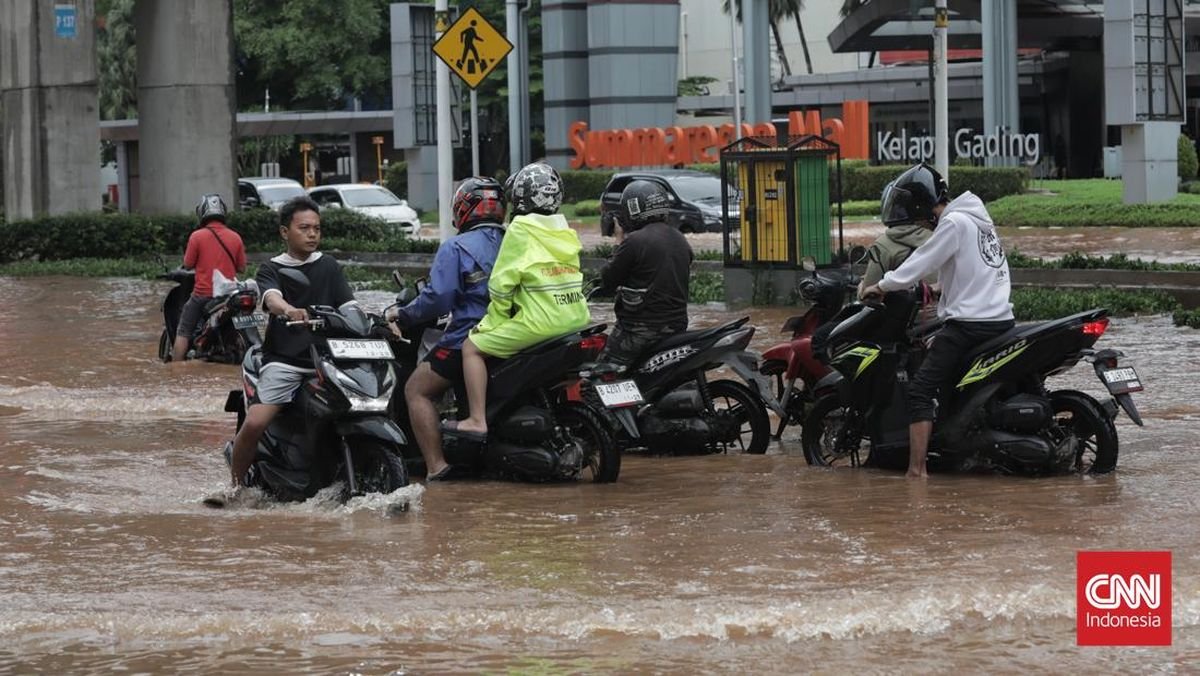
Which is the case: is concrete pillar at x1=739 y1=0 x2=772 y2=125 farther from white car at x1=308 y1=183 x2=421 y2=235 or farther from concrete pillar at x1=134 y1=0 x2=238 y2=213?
concrete pillar at x1=134 y1=0 x2=238 y2=213

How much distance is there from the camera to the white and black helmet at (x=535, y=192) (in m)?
9.12

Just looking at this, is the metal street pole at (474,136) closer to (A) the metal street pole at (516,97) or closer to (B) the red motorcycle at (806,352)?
(A) the metal street pole at (516,97)

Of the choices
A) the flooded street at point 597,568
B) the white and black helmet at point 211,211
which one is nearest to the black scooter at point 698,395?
the flooded street at point 597,568

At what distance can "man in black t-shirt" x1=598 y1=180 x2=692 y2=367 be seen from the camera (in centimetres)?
1019

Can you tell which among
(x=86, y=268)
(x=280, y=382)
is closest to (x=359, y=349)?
(x=280, y=382)

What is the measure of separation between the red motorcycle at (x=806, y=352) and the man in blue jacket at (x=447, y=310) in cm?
193

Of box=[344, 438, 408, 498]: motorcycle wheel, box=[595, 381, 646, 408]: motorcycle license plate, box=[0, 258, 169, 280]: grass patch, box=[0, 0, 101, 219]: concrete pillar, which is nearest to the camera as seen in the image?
box=[344, 438, 408, 498]: motorcycle wheel

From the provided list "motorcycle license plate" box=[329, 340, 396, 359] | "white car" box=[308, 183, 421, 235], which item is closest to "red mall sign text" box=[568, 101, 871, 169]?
"white car" box=[308, 183, 421, 235]

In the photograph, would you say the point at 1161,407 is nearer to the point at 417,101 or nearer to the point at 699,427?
the point at 699,427

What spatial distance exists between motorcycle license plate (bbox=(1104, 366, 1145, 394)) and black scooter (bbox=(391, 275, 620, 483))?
8.09 feet

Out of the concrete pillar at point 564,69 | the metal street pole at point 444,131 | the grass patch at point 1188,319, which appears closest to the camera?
the grass patch at point 1188,319

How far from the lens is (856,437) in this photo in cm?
982

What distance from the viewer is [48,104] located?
3102cm

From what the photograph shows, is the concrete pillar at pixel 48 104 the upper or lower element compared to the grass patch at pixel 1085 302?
upper
